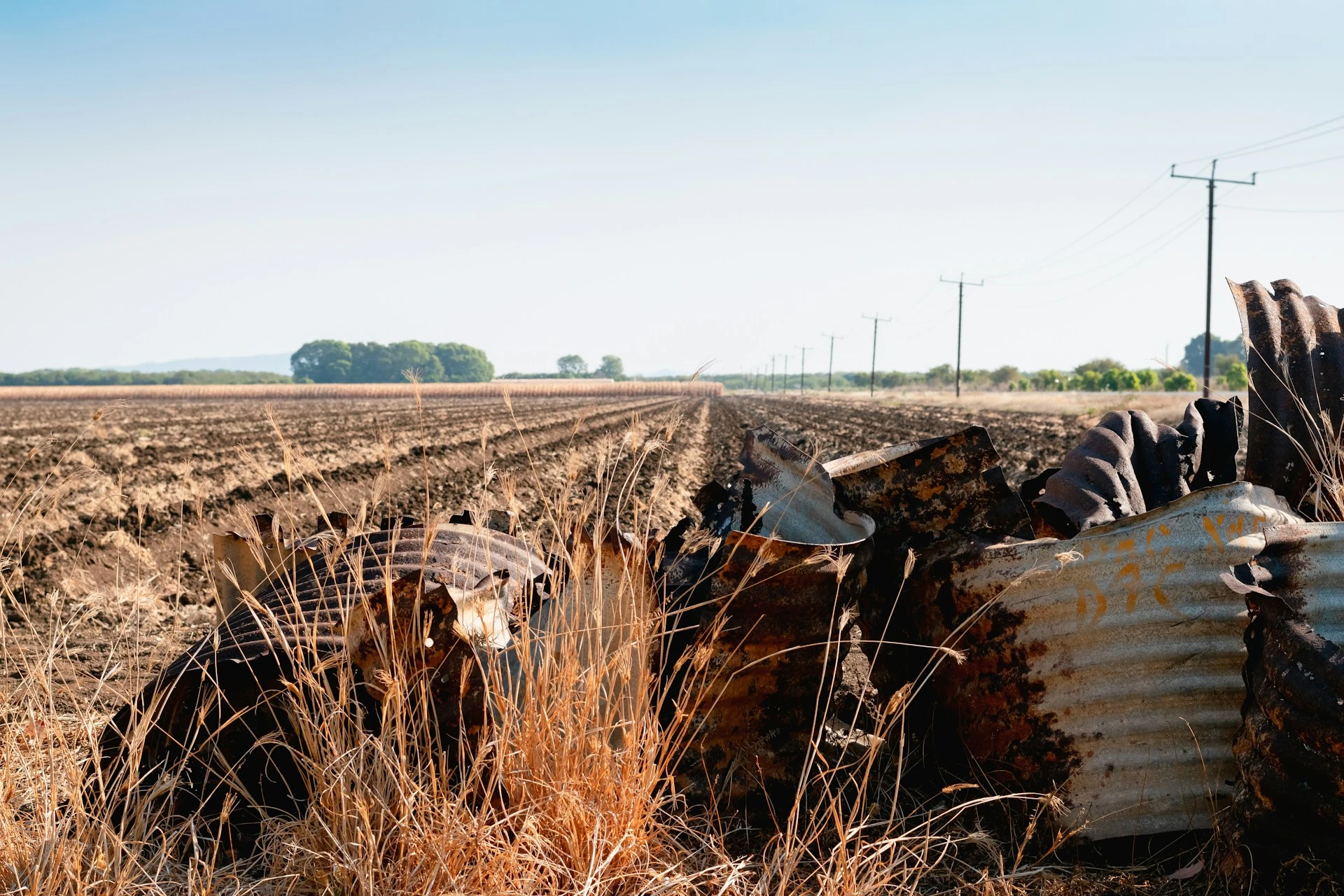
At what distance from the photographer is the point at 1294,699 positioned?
1.86 metres

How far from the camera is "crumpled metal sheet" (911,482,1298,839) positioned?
2268 mm

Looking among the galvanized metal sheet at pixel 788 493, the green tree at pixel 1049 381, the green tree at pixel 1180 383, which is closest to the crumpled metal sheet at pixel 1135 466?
the galvanized metal sheet at pixel 788 493

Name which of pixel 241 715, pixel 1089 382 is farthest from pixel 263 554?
pixel 1089 382

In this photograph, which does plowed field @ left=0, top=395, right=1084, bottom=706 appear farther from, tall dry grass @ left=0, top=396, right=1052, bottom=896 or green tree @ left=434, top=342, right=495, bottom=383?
green tree @ left=434, top=342, right=495, bottom=383

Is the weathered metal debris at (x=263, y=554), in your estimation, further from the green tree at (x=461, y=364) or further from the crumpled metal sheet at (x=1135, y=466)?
the green tree at (x=461, y=364)

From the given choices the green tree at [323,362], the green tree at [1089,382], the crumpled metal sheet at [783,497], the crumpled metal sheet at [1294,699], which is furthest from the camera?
the green tree at [323,362]

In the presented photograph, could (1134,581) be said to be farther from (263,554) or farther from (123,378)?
(123,378)

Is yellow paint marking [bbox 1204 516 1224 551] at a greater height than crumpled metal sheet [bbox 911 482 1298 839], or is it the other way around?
yellow paint marking [bbox 1204 516 1224 551]

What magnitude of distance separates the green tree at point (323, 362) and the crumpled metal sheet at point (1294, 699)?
128 meters

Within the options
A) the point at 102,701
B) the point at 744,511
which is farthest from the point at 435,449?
the point at 744,511

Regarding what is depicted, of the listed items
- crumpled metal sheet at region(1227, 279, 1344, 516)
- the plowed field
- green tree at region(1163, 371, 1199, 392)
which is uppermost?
green tree at region(1163, 371, 1199, 392)

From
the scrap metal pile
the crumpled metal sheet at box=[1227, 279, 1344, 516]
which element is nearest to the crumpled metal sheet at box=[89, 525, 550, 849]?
the scrap metal pile

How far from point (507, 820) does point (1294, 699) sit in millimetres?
1519

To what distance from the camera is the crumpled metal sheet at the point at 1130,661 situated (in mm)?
2268
